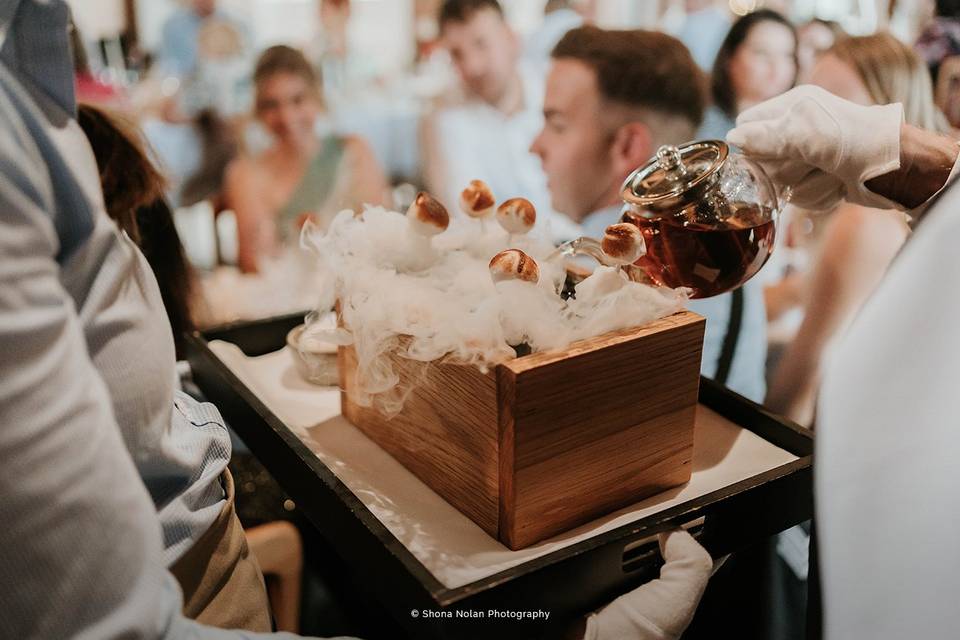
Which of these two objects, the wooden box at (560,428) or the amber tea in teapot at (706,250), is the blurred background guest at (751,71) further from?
the wooden box at (560,428)

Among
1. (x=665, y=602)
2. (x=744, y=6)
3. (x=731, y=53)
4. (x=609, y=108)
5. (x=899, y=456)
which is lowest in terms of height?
(x=665, y=602)

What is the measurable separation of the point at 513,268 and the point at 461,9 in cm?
192

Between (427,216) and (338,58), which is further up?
(338,58)

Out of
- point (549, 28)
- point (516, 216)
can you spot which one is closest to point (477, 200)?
point (516, 216)

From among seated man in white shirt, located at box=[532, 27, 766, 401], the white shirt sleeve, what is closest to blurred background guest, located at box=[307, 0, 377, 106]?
seated man in white shirt, located at box=[532, 27, 766, 401]

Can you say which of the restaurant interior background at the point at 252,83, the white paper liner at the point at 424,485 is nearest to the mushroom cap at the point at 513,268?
the white paper liner at the point at 424,485

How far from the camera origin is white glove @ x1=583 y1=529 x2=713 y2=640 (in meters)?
0.89

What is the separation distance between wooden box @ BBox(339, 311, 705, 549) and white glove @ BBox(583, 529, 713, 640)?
11cm

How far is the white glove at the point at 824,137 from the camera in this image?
114 centimetres

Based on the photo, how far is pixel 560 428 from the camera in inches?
36.4

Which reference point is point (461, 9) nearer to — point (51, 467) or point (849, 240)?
point (849, 240)

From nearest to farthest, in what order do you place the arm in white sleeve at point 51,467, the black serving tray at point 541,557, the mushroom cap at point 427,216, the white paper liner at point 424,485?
the arm in white sleeve at point 51,467 < the black serving tray at point 541,557 < the white paper liner at point 424,485 < the mushroom cap at point 427,216

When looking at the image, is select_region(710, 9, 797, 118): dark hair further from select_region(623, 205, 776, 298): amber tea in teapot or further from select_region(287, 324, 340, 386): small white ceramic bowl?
select_region(287, 324, 340, 386): small white ceramic bowl

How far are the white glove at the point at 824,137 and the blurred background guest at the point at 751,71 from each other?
2.66 feet
